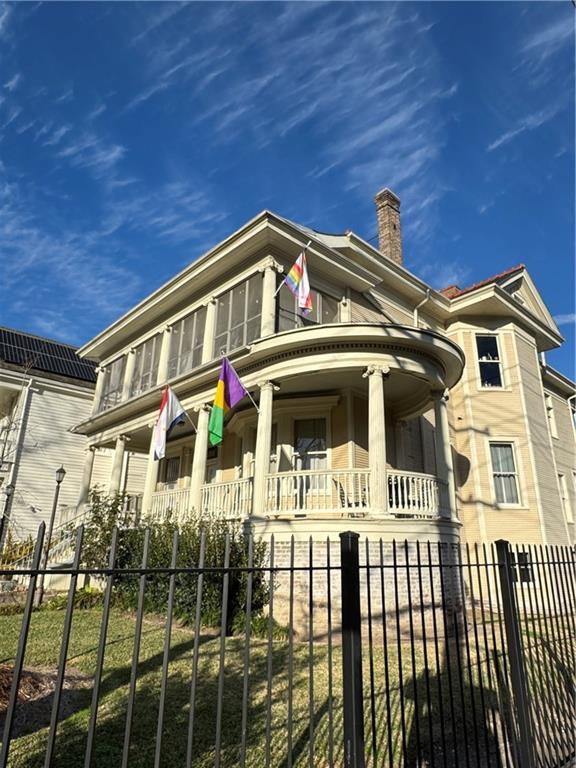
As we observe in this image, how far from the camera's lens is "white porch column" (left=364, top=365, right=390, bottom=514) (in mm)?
9547

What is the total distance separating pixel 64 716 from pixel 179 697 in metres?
1.22

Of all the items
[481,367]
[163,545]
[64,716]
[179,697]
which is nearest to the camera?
[64,716]

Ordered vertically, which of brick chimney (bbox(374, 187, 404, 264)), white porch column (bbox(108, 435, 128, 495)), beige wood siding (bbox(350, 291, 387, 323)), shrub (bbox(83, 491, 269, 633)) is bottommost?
shrub (bbox(83, 491, 269, 633))

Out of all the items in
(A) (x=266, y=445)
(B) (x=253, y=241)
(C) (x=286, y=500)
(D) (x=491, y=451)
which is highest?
(B) (x=253, y=241)

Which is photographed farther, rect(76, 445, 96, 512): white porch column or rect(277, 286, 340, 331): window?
rect(76, 445, 96, 512): white porch column

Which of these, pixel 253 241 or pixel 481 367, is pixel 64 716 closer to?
pixel 253 241

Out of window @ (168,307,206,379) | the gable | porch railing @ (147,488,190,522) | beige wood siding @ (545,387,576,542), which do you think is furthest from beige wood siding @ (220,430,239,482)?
beige wood siding @ (545,387,576,542)

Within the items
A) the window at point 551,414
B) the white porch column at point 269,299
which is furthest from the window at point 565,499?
the white porch column at point 269,299

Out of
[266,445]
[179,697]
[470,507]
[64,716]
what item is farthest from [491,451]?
[64,716]

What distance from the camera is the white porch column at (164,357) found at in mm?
15680

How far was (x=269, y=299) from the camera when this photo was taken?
1226cm

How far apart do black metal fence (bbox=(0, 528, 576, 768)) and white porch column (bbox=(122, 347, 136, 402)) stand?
32.0 feet

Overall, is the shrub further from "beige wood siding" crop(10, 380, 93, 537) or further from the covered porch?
"beige wood siding" crop(10, 380, 93, 537)

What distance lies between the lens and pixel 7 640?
8266mm
